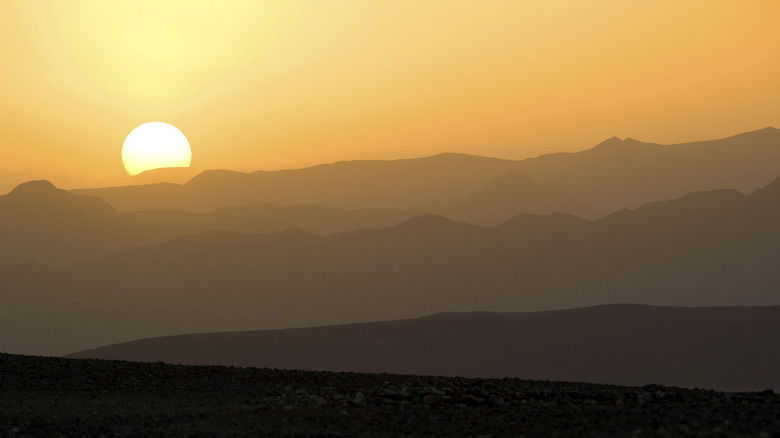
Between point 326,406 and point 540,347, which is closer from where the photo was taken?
point 326,406

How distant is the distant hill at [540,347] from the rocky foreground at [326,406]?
180 feet

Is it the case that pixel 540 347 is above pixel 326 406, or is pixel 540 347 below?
above

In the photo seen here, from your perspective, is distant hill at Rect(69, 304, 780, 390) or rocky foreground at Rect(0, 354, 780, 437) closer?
rocky foreground at Rect(0, 354, 780, 437)

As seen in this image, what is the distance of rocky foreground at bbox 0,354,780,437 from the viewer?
1525 centimetres

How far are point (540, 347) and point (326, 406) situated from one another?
73842mm

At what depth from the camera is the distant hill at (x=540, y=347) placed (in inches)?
3233

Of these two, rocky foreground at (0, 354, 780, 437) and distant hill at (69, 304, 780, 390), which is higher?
distant hill at (69, 304, 780, 390)

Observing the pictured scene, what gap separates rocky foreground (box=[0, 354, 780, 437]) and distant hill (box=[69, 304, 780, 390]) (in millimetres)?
54716

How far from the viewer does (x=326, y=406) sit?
18250 millimetres

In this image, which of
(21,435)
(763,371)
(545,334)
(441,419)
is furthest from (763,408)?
(545,334)

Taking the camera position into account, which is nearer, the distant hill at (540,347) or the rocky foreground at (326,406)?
the rocky foreground at (326,406)

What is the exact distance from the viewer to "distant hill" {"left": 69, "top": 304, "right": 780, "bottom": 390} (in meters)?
82.1

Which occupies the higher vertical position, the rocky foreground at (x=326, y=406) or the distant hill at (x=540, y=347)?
the distant hill at (x=540, y=347)

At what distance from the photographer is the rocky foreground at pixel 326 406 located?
1525 cm
